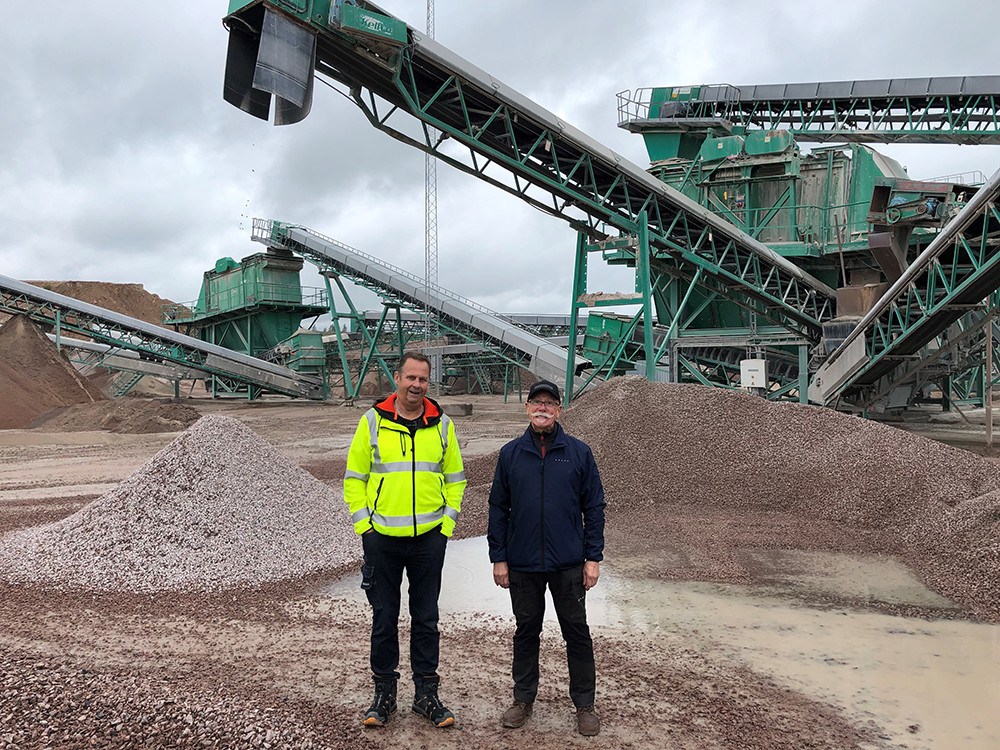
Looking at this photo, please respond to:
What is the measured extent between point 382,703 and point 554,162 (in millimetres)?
10719

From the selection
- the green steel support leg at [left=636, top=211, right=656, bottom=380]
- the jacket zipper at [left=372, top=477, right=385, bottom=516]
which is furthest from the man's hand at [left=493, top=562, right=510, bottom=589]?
the green steel support leg at [left=636, top=211, right=656, bottom=380]

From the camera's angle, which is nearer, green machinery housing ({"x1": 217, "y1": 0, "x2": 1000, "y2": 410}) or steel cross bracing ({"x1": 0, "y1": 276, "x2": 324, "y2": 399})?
green machinery housing ({"x1": 217, "y1": 0, "x2": 1000, "y2": 410})

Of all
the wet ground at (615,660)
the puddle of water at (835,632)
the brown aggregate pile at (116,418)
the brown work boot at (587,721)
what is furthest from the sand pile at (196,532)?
the brown aggregate pile at (116,418)

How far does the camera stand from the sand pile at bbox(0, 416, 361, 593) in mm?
5305

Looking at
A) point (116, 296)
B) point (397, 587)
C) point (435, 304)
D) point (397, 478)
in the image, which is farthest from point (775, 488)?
point (116, 296)

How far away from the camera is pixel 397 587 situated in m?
3.07

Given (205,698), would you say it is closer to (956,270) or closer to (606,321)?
(956,270)

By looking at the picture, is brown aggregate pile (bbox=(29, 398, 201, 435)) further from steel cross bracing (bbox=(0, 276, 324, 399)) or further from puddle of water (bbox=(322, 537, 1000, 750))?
puddle of water (bbox=(322, 537, 1000, 750))

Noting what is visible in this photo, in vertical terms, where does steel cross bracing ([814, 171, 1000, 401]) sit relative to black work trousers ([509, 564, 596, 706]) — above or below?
above

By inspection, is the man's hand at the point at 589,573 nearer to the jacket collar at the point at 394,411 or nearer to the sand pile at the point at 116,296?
the jacket collar at the point at 394,411

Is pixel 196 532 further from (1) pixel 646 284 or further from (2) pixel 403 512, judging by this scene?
(1) pixel 646 284

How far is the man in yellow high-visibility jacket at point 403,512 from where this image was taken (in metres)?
2.99

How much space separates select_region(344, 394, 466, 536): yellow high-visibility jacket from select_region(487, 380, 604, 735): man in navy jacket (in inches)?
9.5

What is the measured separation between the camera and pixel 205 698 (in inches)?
121
